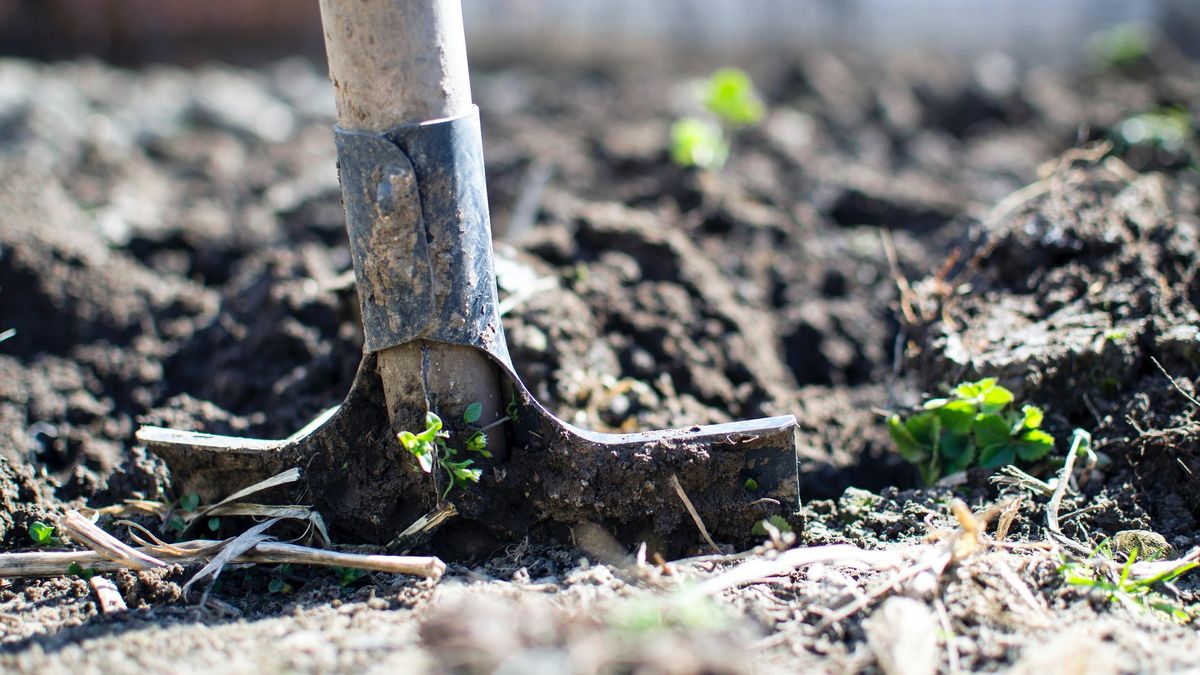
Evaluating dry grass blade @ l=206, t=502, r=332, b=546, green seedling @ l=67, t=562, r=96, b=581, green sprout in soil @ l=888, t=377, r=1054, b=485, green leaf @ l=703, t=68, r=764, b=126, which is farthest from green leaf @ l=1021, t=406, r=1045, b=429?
green leaf @ l=703, t=68, r=764, b=126

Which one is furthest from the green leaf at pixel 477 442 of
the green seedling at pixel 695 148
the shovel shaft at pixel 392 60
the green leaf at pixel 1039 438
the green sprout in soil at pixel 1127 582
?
the green seedling at pixel 695 148

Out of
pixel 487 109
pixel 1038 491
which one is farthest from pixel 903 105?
pixel 1038 491

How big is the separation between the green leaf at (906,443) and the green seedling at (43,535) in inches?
76.1

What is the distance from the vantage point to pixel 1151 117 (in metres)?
4.77

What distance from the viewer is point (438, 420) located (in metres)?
1.91

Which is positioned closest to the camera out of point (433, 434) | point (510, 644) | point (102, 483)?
point (510, 644)

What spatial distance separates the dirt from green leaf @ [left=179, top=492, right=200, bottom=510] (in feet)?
0.23

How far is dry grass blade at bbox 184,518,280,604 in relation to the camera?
6.50ft

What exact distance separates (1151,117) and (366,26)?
4.31 m

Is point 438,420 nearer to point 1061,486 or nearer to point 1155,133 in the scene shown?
point 1061,486

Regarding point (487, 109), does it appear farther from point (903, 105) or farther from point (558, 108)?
point (903, 105)

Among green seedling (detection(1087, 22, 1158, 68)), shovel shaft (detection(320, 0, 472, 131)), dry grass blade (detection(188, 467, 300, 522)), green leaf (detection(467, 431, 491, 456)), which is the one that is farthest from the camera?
green seedling (detection(1087, 22, 1158, 68))

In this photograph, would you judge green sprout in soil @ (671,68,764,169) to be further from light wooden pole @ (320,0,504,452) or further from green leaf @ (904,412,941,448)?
light wooden pole @ (320,0,504,452)

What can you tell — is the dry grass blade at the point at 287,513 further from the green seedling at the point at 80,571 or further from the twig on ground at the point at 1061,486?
the twig on ground at the point at 1061,486
